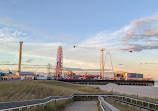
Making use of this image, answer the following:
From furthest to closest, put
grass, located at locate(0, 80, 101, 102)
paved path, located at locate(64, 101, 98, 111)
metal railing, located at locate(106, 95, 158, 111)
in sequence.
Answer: grass, located at locate(0, 80, 101, 102) → metal railing, located at locate(106, 95, 158, 111) → paved path, located at locate(64, 101, 98, 111)

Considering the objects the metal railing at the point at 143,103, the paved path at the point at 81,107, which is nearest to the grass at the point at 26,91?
the paved path at the point at 81,107

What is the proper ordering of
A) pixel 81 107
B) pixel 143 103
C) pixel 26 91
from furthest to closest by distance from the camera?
pixel 26 91 → pixel 143 103 → pixel 81 107

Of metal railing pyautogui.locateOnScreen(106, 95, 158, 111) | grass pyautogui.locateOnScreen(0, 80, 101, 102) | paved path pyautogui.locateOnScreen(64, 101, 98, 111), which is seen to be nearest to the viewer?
paved path pyautogui.locateOnScreen(64, 101, 98, 111)

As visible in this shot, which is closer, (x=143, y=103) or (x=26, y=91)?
(x=143, y=103)

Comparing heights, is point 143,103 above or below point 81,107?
below

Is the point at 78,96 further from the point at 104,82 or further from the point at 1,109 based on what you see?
the point at 104,82

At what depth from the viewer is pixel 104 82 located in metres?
178

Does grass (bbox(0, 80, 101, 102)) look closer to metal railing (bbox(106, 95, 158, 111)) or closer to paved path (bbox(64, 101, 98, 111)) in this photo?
paved path (bbox(64, 101, 98, 111))

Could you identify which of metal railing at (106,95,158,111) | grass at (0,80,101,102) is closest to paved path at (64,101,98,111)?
metal railing at (106,95,158,111)

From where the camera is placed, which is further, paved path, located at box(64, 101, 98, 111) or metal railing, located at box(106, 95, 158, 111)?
metal railing, located at box(106, 95, 158, 111)

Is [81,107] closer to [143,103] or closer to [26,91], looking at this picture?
[143,103]

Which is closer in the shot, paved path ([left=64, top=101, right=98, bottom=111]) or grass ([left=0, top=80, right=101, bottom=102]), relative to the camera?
paved path ([left=64, top=101, right=98, bottom=111])

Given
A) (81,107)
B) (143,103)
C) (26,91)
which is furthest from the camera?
(26,91)

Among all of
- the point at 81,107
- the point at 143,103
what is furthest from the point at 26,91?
the point at 81,107
